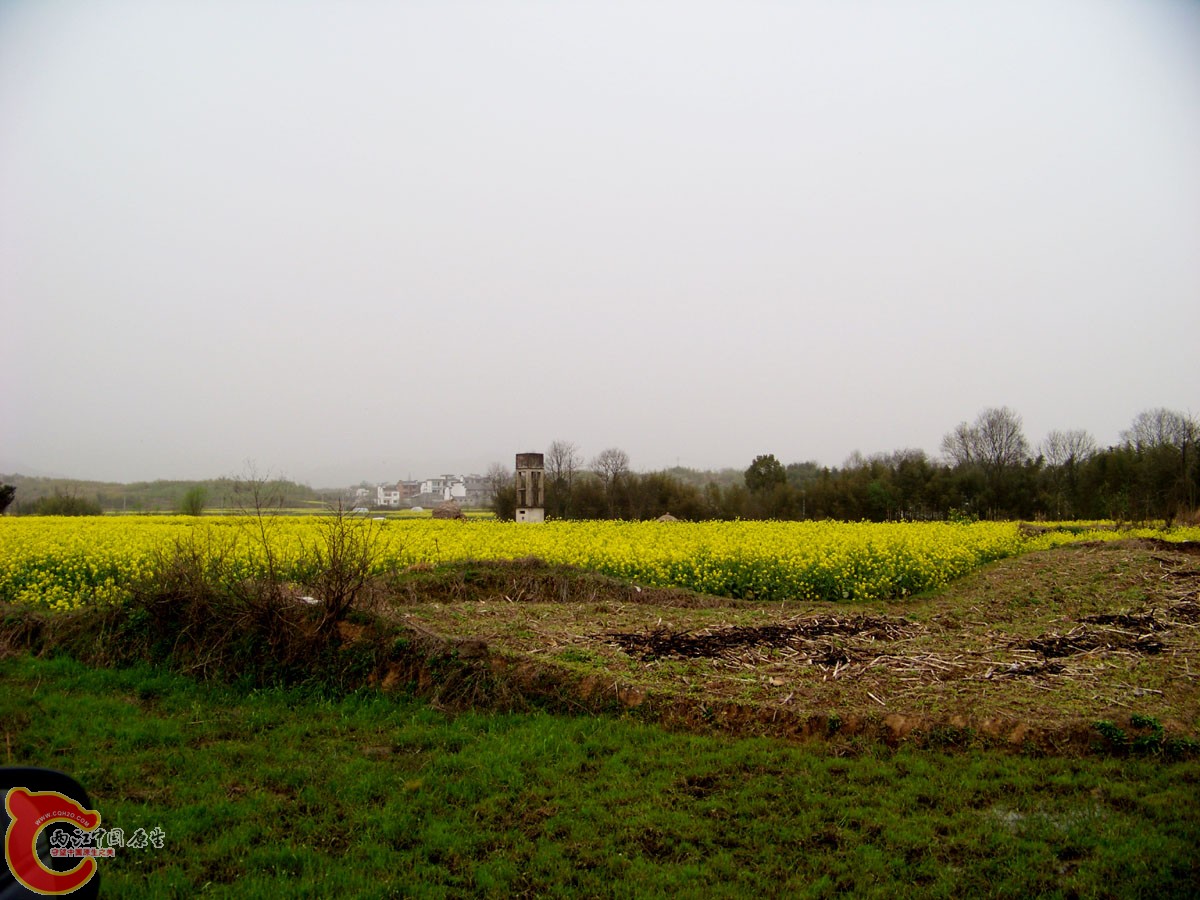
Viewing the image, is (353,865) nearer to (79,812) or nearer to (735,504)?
(79,812)

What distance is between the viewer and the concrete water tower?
1033 inches

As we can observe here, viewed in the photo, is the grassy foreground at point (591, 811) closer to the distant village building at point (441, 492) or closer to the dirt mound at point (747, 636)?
the dirt mound at point (747, 636)

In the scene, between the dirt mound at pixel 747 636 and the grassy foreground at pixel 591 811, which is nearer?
the grassy foreground at pixel 591 811

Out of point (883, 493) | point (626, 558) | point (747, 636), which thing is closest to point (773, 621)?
point (747, 636)

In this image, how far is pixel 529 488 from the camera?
86.0ft

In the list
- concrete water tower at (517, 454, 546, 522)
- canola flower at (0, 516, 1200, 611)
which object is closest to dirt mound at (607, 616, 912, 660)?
canola flower at (0, 516, 1200, 611)

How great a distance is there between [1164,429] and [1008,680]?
47.0 m

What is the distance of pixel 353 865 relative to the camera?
13.1 feet

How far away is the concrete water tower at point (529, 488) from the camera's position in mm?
26234

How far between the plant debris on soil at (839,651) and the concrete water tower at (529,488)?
44.9 feet

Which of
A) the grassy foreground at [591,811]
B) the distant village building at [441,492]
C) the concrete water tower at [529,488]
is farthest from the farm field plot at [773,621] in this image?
the distant village building at [441,492]

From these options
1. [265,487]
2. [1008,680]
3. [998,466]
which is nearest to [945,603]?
[1008,680]

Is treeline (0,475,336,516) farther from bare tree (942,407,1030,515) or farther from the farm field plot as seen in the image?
bare tree (942,407,1030,515)

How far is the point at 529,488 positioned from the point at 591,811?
71.5 feet
